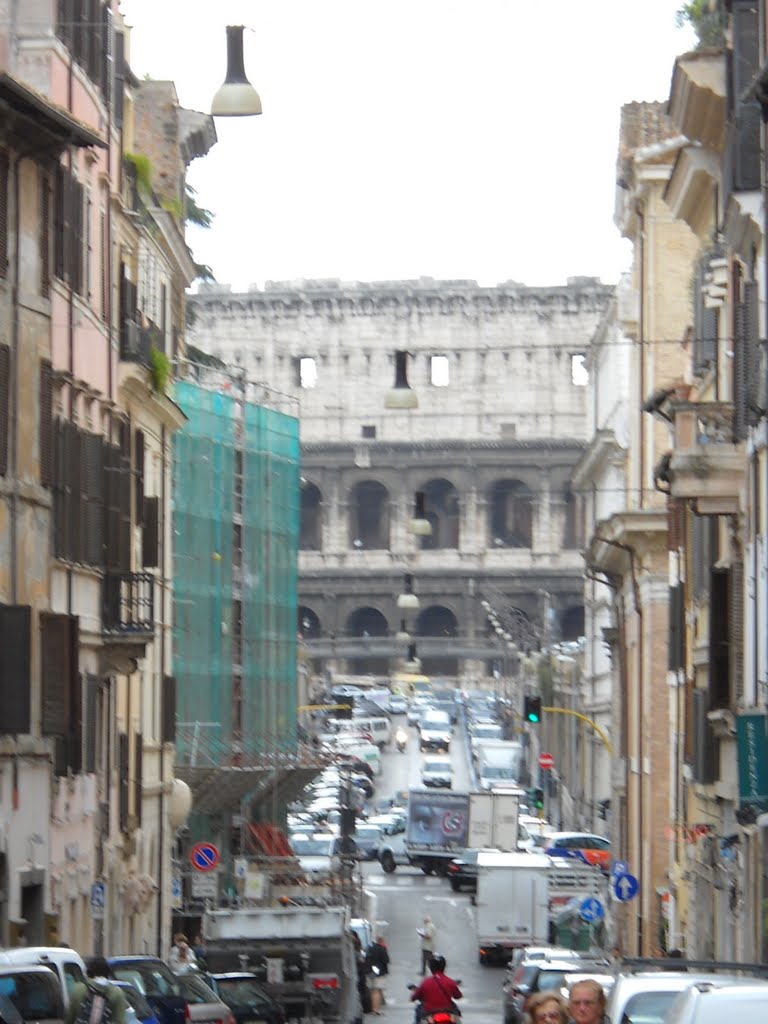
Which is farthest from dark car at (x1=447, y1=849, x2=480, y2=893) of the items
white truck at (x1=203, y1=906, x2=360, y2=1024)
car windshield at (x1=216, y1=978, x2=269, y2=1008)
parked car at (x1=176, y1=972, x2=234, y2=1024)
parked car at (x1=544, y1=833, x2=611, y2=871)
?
parked car at (x1=176, y1=972, x2=234, y2=1024)

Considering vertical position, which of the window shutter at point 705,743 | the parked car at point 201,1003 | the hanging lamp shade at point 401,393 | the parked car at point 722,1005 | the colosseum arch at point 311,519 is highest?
the colosseum arch at point 311,519

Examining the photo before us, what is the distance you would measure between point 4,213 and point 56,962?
26.6 feet

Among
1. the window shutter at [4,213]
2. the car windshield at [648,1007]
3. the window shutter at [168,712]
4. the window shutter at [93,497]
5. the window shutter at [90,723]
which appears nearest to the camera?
the car windshield at [648,1007]

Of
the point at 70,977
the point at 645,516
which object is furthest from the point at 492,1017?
the point at 70,977

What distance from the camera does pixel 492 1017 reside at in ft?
119

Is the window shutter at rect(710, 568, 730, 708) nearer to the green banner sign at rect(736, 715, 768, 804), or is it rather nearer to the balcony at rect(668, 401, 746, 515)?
the balcony at rect(668, 401, 746, 515)

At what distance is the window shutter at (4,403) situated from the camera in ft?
80.5

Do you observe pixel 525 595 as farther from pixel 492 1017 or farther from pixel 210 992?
pixel 210 992

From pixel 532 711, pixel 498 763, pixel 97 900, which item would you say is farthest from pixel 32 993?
pixel 498 763

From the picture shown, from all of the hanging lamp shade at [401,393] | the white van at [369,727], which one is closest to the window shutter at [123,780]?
the hanging lamp shade at [401,393]

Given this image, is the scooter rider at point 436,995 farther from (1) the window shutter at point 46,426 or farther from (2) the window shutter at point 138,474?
(2) the window shutter at point 138,474

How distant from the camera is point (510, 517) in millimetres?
133500

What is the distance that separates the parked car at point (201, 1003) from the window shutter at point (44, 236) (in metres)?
6.55

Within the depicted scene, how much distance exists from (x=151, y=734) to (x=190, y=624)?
978cm
